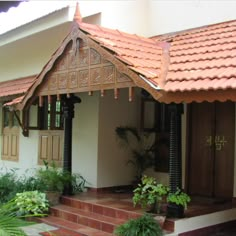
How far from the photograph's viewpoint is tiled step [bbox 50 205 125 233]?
24.0ft

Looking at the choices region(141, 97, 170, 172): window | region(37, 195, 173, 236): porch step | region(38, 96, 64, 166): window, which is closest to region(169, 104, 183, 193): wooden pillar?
region(37, 195, 173, 236): porch step

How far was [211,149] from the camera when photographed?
29.2ft

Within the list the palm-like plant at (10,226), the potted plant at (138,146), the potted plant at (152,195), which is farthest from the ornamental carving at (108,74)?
the palm-like plant at (10,226)

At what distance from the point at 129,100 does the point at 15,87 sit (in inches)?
201

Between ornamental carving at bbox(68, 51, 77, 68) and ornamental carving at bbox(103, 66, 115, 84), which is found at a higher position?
ornamental carving at bbox(68, 51, 77, 68)

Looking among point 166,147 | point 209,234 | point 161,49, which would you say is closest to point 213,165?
point 166,147

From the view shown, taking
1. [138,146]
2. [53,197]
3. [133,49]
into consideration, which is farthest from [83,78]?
[138,146]

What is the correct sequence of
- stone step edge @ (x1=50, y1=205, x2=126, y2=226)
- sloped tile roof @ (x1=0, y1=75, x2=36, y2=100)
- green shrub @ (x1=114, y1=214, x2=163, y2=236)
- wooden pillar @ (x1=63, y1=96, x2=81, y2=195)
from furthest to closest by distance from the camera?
sloped tile roof @ (x1=0, y1=75, x2=36, y2=100), wooden pillar @ (x1=63, y1=96, x2=81, y2=195), stone step edge @ (x1=50, y1=205, x2=126, y2=226), green shrub @ (x1=114, y1=214, x2=163, y2=236)

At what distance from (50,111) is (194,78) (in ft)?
19.3

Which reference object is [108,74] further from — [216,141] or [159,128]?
[159,128]

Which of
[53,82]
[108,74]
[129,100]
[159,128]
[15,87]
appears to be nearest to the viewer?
[108,74]

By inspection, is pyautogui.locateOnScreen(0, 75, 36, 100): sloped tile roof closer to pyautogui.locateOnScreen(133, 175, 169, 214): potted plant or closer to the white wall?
the white wall

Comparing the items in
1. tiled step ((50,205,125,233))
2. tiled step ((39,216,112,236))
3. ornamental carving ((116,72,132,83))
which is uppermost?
ornamental carving ((116,72,132,83))

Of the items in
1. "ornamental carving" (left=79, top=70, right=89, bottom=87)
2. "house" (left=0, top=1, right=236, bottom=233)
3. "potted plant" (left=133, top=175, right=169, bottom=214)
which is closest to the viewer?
"house" (left=0, top=1, right=236, bottom=233)
